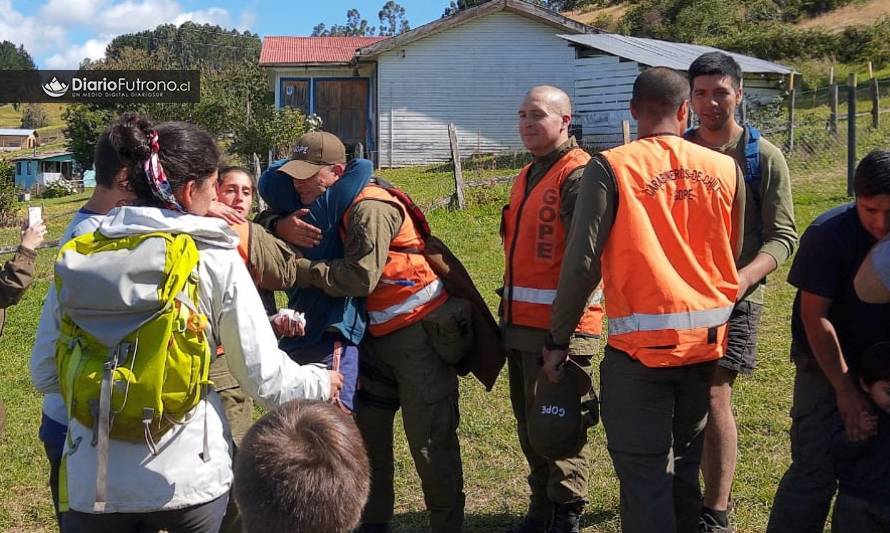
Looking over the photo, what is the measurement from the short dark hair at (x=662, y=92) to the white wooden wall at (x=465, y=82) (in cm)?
2234

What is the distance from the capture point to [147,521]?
2.35 metres

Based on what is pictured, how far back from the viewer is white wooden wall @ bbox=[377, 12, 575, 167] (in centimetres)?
2508

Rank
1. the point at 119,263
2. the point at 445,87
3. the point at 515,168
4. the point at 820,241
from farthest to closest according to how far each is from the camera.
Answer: the point at 445,87 < the point at 515,168 < the point at 820,241 < the point at 119,263

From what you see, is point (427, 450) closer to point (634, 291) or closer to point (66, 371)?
point (634, 291)

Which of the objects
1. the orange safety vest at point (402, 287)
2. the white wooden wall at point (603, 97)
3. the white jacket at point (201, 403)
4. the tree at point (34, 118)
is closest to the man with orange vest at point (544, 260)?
the orange safety vest at point (402, 287)

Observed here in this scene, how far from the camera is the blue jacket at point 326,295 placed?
11.9 feet

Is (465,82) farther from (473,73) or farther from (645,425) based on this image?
(645,425)

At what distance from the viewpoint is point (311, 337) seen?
364cm

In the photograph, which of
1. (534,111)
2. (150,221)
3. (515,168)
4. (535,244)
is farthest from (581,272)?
(515,168)

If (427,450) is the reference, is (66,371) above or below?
above

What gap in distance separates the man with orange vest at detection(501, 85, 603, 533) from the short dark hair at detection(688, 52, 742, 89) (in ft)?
2.07

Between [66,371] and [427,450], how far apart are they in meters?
1.86

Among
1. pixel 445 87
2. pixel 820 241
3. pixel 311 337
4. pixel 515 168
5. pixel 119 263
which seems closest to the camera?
pixel 119 263

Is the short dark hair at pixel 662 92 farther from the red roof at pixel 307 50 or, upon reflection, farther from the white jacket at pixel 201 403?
the red roof at pixel 307 50
